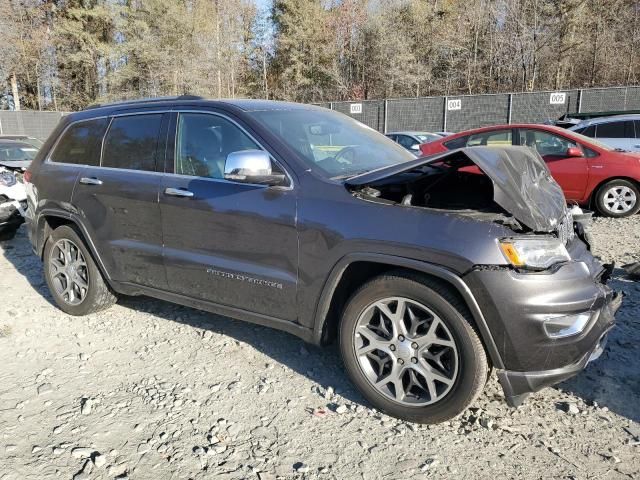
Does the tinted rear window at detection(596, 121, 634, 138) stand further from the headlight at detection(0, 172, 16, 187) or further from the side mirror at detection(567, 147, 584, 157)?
the headlight at detection(0, 172, 16, 187)

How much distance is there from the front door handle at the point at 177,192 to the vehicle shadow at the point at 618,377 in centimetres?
268

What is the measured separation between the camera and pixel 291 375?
135 inches

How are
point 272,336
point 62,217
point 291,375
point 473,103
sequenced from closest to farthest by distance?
point 291,375 → point 272,336 → point 62,217 → point 473,103

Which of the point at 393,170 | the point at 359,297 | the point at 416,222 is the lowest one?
the point at 359,297

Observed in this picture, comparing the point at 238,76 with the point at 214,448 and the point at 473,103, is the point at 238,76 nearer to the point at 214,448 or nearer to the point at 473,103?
the point at 473,103

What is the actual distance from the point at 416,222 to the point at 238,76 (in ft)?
131

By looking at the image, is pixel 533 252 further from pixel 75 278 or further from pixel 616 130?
pixel 616 130

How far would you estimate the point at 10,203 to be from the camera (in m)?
7.05

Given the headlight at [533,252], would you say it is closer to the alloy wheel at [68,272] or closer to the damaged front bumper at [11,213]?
the alloy wheel at [68,272]

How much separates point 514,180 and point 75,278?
3653 mm

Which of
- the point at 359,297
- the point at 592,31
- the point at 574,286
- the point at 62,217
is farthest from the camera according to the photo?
the point at 592,31

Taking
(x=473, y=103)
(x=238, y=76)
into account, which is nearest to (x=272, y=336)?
(x=473, y=103)

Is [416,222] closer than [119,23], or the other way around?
[416,222]

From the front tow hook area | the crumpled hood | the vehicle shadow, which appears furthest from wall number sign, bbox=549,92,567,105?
Answer: the front tow hook area
